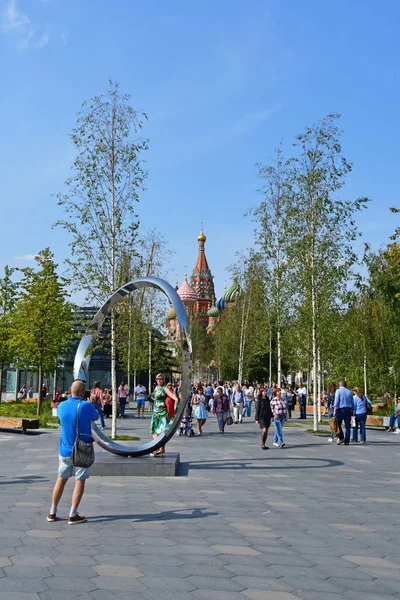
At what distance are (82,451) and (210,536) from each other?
1.91 meters

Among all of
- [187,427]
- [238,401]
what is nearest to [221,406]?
[187,427]

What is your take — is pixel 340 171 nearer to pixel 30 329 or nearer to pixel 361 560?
pixel 30 329

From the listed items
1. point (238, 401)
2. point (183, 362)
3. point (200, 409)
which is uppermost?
point (183, 362)

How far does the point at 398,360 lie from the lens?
34.2m

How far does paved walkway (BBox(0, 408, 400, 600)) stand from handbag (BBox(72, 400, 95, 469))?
76 centimetres

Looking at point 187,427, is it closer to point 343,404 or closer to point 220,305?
point 343,404

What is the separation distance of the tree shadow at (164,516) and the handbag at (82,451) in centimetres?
81

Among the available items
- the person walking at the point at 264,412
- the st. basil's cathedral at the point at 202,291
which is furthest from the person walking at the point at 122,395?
the st. basil's cathedral at the point at 202,291

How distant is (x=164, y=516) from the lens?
27.9 feet

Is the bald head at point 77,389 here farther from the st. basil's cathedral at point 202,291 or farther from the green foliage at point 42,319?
the st. basil's cathedral at point 202,291

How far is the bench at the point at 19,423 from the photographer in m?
21.0

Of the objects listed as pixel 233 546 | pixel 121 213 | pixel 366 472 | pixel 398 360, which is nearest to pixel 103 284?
pixel 121 213

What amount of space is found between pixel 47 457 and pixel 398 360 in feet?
78.6

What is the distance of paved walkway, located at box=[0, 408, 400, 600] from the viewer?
5.50 metres
